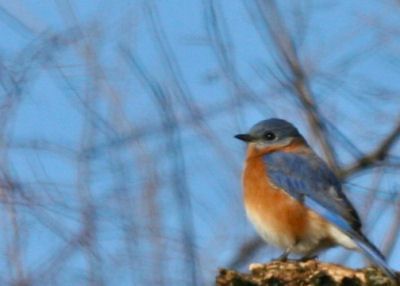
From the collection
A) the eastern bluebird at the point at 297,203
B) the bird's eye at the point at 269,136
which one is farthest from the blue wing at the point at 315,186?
the bird's eye at the point at 269,136

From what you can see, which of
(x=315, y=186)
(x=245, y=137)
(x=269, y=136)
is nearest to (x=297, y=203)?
(x=315, y=186)

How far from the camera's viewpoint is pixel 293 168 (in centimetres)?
604

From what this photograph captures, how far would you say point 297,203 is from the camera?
575 centimetres

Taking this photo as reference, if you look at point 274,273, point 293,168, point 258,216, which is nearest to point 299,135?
point 293,168

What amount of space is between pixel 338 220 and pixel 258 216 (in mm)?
494

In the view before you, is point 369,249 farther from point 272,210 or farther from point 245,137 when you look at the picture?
point 245,137

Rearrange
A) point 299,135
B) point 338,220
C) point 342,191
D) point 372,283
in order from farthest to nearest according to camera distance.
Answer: point 299,135
point 342,191
point 338,220
point 372,283

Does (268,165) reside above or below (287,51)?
below

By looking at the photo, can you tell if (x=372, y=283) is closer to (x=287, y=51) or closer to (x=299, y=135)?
(x=287, y=51)

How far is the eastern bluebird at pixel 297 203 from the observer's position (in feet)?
18.0

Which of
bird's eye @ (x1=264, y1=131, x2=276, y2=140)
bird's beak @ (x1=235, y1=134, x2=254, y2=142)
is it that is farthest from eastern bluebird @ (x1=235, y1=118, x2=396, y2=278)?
bird's eye @ (x1=264, y1=131, x2=276, y2=140)

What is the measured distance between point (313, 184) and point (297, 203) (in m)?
0.15

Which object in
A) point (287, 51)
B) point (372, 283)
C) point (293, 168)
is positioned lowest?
point (372, 283)

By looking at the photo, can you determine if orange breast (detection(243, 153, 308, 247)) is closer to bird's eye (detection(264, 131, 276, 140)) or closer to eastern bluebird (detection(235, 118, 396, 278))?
eastern bluebird (detection(235, 118, 396, 278))
